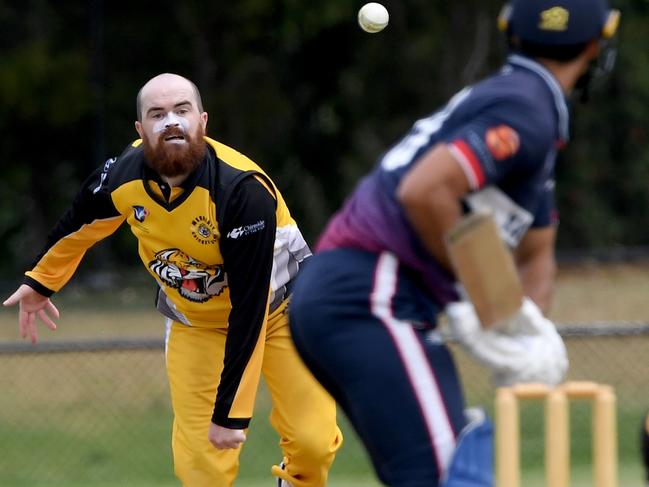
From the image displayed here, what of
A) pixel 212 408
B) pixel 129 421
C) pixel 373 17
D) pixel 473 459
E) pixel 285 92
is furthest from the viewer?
pixel 285 92

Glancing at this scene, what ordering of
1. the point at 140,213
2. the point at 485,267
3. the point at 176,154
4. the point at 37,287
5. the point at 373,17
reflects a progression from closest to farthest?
the point at 485,267 → the point at 176,154 → the point at 140,213 → the point at 37,287 → the point at 373,17

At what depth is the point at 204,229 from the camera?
513 cm

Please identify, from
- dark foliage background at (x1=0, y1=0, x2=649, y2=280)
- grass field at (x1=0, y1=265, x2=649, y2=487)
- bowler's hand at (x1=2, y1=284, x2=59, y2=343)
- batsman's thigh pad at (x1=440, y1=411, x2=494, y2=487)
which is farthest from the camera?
dark foliage background at (x1=0, y1=0, x2=649, y2=280)

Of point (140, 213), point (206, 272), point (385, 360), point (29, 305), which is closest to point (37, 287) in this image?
point (29, 305)

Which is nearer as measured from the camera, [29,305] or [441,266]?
[441,266]

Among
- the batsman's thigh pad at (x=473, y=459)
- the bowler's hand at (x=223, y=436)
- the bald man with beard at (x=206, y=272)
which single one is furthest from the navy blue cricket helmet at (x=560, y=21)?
the bowler's hand at (x=223, y=436)

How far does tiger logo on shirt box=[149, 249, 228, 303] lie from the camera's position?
530 cm

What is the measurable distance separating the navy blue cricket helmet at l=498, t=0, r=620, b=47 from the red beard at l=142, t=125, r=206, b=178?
5.75 ft

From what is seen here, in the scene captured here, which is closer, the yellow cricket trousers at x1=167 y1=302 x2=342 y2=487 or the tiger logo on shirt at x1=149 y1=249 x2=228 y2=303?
the tiger logo on shirt at x1=149 y1=249 x2=228 y2=303

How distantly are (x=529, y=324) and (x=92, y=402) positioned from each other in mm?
7662

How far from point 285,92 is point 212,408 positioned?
17.9 metres

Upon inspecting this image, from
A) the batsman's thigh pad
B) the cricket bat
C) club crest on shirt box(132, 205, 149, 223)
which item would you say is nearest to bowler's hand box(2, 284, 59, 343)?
club crest on shirt box(132, 205, 149, 223)

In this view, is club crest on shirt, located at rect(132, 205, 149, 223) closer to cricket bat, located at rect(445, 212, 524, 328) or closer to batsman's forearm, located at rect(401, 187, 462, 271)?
batsman's forearm, located at rect(401, 187, 462, 271)

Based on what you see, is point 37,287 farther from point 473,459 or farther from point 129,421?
point 129,421
